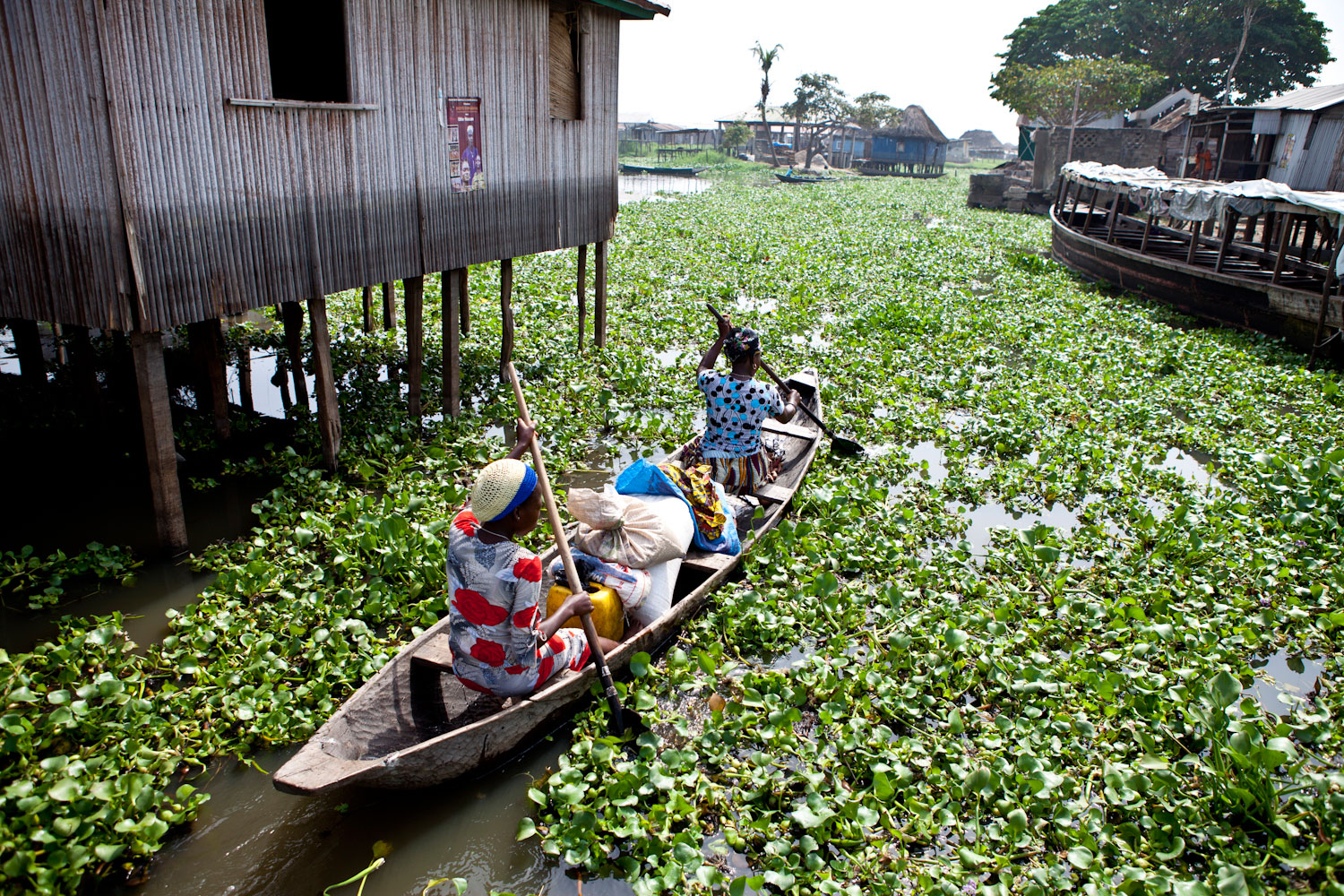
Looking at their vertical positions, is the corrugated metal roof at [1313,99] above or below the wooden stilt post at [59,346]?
above

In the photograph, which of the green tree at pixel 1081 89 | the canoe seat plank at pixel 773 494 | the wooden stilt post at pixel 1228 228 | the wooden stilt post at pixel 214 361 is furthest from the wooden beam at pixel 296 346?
the green tree at pixel 1081 89

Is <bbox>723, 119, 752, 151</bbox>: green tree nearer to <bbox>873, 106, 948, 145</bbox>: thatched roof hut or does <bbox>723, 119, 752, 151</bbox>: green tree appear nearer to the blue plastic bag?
<bbox>873, 106, 948, 145</bbox>: thatched roof hut

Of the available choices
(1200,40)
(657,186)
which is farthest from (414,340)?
(1200,40)

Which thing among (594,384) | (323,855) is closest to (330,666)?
(323,855)

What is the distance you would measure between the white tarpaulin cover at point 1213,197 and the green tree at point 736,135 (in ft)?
148

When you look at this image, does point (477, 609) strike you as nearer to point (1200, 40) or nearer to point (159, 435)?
point (159, 435)

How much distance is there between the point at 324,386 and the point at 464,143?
2.75 meters

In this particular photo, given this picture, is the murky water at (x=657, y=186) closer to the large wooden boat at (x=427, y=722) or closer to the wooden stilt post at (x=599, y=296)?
the wooden stilt post at (x=599, y=296)

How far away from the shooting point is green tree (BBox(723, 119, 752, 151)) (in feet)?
195

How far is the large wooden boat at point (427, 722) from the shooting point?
134 inches

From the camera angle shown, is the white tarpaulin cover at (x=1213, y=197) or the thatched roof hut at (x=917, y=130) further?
the thatched roof hut at (x=917, y=130)

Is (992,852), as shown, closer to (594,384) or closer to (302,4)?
(594,384)

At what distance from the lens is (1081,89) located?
1558 inches

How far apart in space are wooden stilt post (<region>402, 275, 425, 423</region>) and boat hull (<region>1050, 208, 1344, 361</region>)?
11.5 meters
